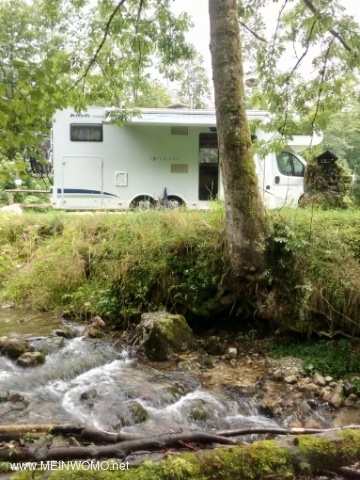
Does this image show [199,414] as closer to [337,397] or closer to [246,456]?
[337,397]

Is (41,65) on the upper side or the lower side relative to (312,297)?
upper

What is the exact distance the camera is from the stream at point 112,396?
3.93 m

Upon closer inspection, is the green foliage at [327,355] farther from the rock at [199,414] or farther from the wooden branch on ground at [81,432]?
the wooden branch on ground at [81,432]

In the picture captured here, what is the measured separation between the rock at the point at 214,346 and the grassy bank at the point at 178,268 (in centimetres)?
52

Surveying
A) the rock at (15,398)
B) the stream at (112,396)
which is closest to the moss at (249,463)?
the stream at (112,396)

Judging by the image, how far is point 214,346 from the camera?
5590mm

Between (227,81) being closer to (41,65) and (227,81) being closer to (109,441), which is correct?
(41,65)

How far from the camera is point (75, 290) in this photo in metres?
7.47

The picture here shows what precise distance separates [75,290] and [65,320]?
703 millimetres

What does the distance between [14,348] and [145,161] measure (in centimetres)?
713

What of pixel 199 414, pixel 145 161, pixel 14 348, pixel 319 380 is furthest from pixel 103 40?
pixel 319 380

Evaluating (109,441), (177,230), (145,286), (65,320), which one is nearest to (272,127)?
(177,230)

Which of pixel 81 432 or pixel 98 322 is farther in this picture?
pixel 98 322

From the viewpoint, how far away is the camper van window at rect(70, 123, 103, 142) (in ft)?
35.9
